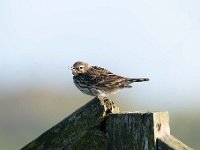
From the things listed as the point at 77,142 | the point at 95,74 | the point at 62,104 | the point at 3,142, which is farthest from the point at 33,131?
the point at 77,142

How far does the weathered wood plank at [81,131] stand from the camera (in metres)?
5.73

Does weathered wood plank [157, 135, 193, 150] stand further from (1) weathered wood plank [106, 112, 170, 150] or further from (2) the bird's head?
(2) the bird's head

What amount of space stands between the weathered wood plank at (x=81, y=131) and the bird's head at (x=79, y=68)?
7825 millimetres

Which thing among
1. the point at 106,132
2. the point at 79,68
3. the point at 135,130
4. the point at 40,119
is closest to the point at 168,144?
the point at 135,130

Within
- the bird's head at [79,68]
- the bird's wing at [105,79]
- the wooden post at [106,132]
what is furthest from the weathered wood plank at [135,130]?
the bird's head at [79,68]

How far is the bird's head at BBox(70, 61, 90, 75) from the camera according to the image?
13.8 meters

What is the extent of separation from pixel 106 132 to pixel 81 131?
0.17 m

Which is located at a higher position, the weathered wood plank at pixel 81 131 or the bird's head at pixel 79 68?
the bird's head at pixel 79 68

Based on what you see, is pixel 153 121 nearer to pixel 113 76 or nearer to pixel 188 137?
pixel 113 76

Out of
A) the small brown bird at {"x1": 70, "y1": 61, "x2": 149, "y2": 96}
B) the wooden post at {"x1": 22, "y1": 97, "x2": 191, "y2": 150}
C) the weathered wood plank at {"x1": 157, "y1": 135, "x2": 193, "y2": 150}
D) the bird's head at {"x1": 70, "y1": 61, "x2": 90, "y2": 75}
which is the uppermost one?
the bird's head at {"x1": 70, "y1": 61, "x2": 90, "y2": 75}

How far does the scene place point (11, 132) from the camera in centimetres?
2969

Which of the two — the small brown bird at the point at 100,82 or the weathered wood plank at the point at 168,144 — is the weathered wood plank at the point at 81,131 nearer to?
the weathered wood plank at the point at 168,144

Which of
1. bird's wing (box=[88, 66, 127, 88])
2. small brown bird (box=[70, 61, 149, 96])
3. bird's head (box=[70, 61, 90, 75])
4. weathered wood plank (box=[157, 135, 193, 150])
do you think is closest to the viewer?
weathered wood plank (box=[157, 135, 193, 150])

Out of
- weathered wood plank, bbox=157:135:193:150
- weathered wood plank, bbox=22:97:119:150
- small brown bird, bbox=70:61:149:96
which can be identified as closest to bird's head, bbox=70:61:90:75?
small brown bird, bbox=70:61:149:96
